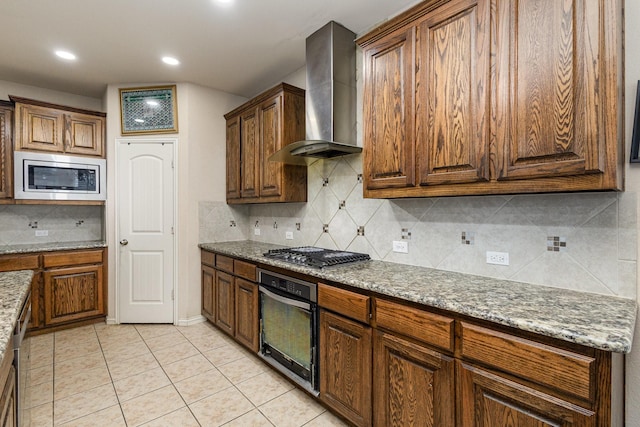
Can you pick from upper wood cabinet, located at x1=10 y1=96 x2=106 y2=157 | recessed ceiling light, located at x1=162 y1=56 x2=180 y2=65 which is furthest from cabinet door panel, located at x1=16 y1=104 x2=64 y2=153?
recessed ceiling light, located at x1=162 y1=56 x2=180 y2=65

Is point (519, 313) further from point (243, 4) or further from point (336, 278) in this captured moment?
point (243, 4)

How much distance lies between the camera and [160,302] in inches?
138

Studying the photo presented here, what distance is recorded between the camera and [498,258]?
174cm

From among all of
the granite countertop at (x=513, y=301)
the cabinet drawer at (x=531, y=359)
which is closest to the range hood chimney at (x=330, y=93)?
the granite countertop at (x=513, y=301)

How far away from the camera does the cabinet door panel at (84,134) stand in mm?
3430

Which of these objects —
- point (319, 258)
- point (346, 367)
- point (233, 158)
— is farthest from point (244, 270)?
point (233, 158)

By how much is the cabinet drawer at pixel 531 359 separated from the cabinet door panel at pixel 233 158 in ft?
9.22

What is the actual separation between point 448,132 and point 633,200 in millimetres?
806

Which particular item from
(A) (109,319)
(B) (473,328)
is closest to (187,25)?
(B) (473,328)

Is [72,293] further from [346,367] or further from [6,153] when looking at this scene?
[346,367]

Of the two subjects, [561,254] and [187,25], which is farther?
[187,25]

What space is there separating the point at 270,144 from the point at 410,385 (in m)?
2.26

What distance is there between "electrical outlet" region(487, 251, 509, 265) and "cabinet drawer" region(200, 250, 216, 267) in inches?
99.6

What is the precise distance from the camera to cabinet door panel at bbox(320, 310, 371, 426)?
5.52 feet
